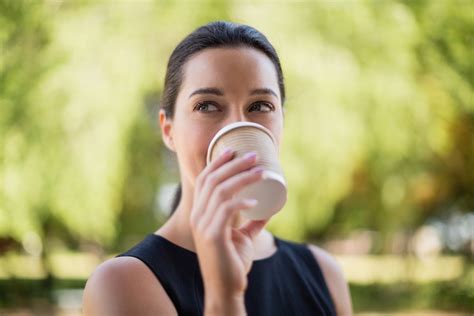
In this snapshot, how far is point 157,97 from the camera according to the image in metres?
7.32

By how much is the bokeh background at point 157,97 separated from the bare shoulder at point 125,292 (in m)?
4.43

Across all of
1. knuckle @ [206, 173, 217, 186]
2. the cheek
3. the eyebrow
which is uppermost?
the eyebrow

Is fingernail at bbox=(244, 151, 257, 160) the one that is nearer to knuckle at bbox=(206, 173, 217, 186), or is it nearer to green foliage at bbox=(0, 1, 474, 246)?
knuckle at bbox=(206, 173, 217, 186)

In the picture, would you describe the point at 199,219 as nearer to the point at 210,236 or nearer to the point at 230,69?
the point at 210,236

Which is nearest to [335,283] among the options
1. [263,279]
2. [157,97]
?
[263,279]

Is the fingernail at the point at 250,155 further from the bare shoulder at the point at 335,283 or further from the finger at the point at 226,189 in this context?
the bare shoulder at the point at 335,283

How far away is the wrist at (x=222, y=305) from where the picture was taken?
912 mm

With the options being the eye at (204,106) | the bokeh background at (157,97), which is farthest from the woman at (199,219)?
the bokeh background at (157,97)

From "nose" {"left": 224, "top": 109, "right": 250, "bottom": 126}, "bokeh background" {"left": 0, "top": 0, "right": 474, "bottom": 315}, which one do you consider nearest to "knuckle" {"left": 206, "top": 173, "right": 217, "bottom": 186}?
"nose" {"left": 224, "top": 109, "right": 250, "bottom": 126}

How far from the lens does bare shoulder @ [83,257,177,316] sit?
1.15 m

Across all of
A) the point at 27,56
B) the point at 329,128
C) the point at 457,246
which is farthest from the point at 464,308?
the point at 27,56

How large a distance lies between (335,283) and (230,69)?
628mm

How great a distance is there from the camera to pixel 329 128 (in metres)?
6.35

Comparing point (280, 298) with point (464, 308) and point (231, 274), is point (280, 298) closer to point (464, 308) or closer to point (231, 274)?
point (231, 274)
